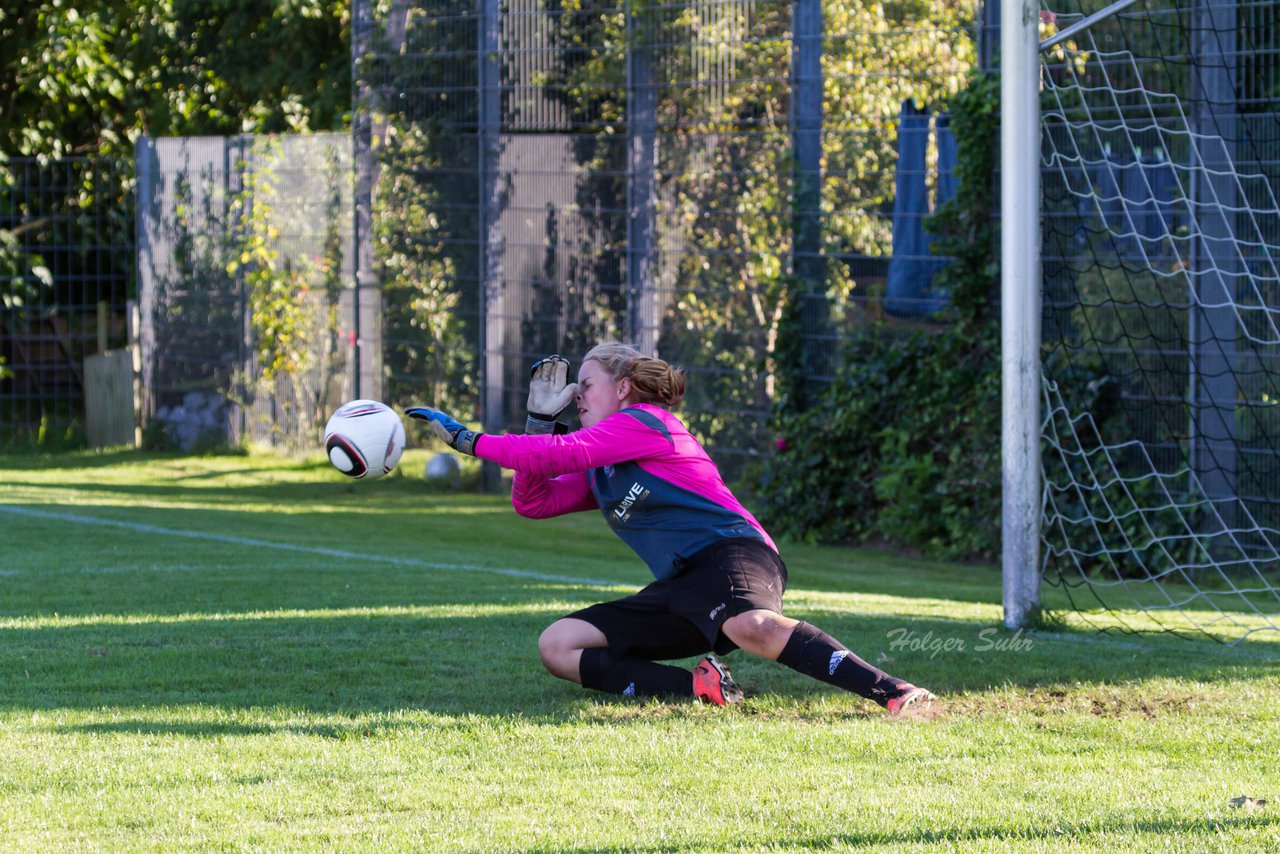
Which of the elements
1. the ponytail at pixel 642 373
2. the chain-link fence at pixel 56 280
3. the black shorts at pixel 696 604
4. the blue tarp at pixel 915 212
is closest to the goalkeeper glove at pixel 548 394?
the ponytail at pixel 642 373

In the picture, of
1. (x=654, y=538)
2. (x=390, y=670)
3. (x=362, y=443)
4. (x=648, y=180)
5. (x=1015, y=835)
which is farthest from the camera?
(x=648, y=180)

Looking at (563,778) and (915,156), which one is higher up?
(915,156)

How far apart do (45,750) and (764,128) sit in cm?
1029

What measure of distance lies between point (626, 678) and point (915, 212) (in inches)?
313

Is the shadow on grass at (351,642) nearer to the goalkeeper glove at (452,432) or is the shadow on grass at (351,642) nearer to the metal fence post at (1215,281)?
the goalkeeper glove at (452,432)

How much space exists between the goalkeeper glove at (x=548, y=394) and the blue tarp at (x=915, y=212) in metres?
7.29

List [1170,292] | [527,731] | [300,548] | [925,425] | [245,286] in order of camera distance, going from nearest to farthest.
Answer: [527,731] → [300,548] → [1170,292] → [925,425] → [245,286]

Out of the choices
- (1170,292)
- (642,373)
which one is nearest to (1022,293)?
(642,373)

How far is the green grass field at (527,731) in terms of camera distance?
164 inches

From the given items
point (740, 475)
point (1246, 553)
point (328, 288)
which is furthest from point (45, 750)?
point (328, 288)

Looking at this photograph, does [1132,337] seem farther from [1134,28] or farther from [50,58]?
[50,58]

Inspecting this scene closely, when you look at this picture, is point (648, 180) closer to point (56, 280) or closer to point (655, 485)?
point (56, 280)

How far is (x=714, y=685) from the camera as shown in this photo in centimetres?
582

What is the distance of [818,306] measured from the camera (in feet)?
44.8
